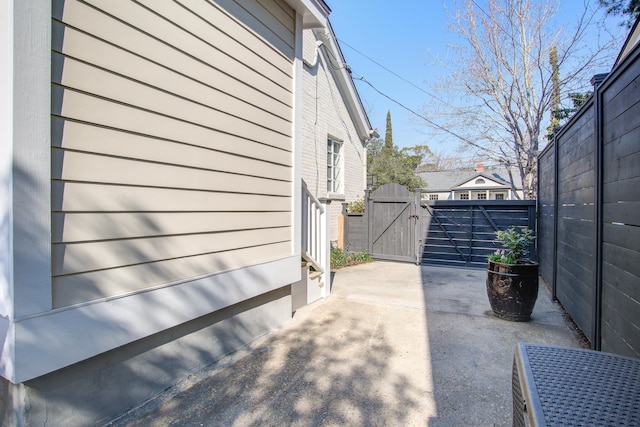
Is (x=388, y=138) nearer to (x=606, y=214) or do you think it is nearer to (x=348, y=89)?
(x=348, y=89)

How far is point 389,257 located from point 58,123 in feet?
23.3

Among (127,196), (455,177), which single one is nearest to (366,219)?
(127,196)

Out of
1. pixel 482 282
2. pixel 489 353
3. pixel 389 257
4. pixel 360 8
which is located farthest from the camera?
pixel 360 8

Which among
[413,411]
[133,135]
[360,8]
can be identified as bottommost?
[413,411]

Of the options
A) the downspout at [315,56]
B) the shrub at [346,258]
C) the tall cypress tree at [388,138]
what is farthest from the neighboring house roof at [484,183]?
the downspout at [315,56]

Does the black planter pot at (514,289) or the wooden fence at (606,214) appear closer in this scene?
the wooden fence at (606,214)

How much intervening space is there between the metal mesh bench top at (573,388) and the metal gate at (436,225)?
6114 mm

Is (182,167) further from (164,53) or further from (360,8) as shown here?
(360,8)

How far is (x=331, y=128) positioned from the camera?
26.0ft

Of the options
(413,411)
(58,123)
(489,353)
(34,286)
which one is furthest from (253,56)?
(489,353)

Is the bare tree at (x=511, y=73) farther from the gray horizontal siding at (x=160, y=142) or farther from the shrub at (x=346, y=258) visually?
the gray horizontal siding at (x=160, y=142)

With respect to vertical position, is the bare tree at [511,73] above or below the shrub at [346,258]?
above

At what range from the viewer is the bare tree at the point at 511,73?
10328 mm

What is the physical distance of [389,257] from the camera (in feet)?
26.2
